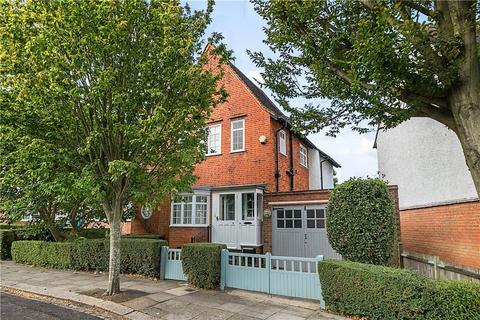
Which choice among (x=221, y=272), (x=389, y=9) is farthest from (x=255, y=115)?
(x=389, y=9)

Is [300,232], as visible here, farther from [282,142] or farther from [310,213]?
[282,142]

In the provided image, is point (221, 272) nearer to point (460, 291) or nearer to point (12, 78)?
point (460, 291)

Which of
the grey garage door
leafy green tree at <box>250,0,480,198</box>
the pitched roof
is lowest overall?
the grey garage door

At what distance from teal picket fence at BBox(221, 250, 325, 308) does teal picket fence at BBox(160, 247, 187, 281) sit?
177cm

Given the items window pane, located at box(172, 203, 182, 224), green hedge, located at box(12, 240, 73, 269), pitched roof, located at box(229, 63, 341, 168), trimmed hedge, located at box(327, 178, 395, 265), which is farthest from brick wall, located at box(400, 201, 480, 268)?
green hedge, located at box(12, 240, 73, 269)

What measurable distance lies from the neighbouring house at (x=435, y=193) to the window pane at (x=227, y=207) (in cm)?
769

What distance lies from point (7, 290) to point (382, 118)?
11756 mm

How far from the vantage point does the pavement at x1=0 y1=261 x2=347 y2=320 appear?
22.2ft

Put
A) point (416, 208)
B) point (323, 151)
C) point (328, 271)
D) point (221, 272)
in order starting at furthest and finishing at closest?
1. point (323, 151)
2. point (416, 208)
3. point (221, 272)
4. point (328, 271)

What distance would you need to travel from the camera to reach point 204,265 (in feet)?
29.7

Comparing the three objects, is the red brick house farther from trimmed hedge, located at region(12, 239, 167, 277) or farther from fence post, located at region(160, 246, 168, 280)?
fence post, located at region(160, 246, 168, 280)

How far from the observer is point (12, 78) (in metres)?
7.10

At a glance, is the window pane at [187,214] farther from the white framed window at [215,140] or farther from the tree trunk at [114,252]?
the tree trunk at [114,252]

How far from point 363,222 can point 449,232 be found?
329cm
